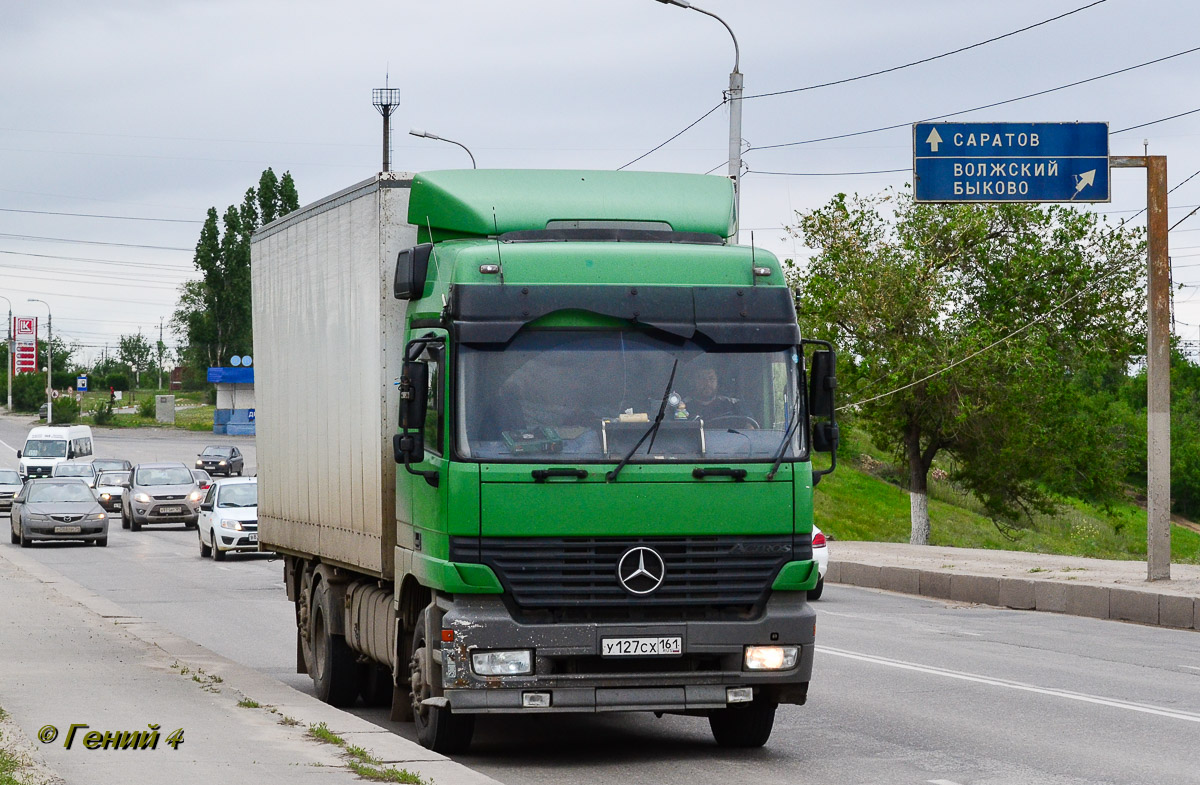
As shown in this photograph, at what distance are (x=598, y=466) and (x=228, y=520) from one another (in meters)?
22.4

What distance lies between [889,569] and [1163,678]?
11.4 metres

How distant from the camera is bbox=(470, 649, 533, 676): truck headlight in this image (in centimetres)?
809

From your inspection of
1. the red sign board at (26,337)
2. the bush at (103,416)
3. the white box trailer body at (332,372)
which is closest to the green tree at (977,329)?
the white box trailer body at (332,372)

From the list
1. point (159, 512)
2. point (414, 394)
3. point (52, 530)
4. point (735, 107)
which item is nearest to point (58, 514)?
point (52, 530)

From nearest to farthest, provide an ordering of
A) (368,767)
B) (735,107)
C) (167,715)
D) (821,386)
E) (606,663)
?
(368,767) < (606,663) < (821,386) < (167,715) < (735,107)

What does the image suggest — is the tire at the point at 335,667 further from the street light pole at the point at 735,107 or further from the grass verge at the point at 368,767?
the street light pole at the point at 735,107

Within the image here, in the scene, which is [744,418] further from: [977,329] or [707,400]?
[977,329]

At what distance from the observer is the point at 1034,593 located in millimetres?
20297

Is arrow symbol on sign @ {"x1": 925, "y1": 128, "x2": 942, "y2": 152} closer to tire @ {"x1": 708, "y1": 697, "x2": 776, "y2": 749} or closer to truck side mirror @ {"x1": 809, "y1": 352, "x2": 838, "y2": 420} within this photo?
truck side mirror @ {"x1": 809, "y1": 352, "x2": 838, "y2": 420}

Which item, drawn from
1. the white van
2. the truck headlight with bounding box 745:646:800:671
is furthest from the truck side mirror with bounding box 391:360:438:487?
the white van

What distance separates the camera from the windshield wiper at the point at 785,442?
8270 millimetres

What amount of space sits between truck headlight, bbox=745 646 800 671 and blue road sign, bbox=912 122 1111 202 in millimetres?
13094

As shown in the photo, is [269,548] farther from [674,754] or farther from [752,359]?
[752,359]

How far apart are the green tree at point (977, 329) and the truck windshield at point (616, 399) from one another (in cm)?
2546
